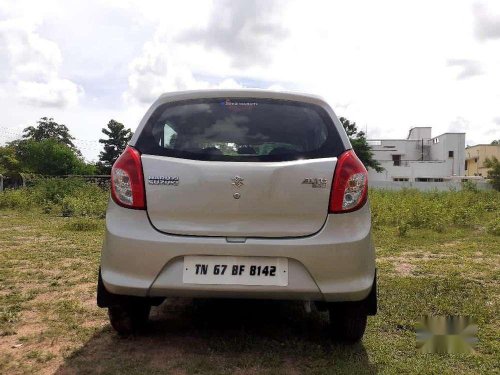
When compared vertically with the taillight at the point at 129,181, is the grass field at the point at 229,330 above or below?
below

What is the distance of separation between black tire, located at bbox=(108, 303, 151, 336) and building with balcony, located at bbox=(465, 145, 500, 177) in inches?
2181

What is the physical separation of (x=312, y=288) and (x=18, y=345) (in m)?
1.86

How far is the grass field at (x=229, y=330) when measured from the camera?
2.57 m

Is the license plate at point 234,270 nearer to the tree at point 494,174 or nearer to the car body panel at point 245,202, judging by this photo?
the car body panel at point 245,202

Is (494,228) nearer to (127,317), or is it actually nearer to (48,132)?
(127,317)

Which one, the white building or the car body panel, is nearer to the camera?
the car body panel

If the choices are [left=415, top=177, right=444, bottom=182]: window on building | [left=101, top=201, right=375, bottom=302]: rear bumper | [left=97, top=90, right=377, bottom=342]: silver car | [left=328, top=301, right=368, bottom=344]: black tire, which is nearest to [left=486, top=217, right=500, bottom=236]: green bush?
[left=328, top=301, right=368, bottom=344]: black tire

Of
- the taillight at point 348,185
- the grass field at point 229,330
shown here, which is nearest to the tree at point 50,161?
the grass field at point 229,330

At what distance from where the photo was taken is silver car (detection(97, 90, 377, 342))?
8.00ft

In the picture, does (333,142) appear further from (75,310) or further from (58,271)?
(58,271)

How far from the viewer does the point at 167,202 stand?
249 centimetres

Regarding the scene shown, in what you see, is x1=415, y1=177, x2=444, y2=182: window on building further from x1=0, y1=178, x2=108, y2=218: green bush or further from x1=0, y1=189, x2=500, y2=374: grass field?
x1=0, y1=189, x2=500, y2=374: grass field

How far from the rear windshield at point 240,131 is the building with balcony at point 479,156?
55.1 meters

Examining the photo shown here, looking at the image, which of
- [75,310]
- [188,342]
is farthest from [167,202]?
[75,310]
